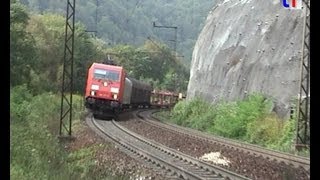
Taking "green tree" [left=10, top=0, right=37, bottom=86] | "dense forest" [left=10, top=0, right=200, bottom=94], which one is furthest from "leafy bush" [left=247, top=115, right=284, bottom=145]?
"green tree" [left=10, top=0, right=37, bottom=86]

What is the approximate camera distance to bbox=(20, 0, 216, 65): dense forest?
434 ft

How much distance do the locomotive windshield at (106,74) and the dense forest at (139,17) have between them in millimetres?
96356

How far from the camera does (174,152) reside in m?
18.1

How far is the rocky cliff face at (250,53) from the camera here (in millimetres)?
30742

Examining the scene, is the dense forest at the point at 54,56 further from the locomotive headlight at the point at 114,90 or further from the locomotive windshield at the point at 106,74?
the locomotive headlight at the point at 114,90

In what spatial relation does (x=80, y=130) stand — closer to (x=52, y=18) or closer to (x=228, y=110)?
(x=228, y=110)

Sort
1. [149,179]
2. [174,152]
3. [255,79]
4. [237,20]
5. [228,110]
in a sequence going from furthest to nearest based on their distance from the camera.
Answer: [237,20], [255,79], [228,110], [174,152], [149,179]

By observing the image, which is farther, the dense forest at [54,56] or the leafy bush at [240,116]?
the dense forest at [54,56]

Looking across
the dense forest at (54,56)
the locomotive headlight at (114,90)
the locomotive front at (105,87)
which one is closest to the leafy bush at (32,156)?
the locomotive front at (105,87)

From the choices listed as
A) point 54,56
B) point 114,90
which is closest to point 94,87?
point 114,90

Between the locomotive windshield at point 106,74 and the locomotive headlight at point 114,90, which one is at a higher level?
the locomotive windshield at point 106,74

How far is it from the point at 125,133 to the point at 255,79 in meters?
12.4

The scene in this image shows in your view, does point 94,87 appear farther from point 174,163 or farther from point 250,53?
point 174,163
